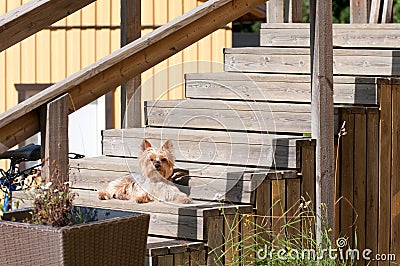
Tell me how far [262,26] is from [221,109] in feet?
3.93

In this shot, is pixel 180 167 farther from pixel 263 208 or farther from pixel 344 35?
pixel 344 35

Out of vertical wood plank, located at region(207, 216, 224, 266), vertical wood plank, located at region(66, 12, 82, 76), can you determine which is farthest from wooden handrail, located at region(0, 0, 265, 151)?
vertical wood plank, located at region(66, 12, 82, 76)

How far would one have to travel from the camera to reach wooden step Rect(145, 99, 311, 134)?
595cm

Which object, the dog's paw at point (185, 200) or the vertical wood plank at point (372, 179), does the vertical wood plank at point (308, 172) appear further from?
the dog's paw at point (185, 200)

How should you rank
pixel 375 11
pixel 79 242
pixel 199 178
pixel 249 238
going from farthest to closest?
pixel 375 11, pixel 199 178, pixel 249 238, pixel 79 242

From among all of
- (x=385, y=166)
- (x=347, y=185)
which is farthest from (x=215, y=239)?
(x=385, y=166)

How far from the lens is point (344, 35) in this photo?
6.77 meters

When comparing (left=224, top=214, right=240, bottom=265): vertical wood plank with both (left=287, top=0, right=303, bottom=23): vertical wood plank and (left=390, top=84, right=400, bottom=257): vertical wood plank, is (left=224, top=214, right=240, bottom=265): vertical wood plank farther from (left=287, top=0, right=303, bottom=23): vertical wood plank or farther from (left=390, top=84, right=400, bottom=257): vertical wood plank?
(left=287, top=0, right=303, bottom=23): vertical wood plank

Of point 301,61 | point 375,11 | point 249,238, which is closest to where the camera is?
point 249,238

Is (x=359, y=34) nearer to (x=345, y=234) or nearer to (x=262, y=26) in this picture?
(x=262, y=26)

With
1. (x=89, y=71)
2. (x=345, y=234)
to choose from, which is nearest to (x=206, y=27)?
(x=89, y=71)

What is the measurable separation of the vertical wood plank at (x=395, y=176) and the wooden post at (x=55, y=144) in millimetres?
2429

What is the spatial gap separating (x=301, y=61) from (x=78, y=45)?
3915 mm

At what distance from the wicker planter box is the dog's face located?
0.89 m
